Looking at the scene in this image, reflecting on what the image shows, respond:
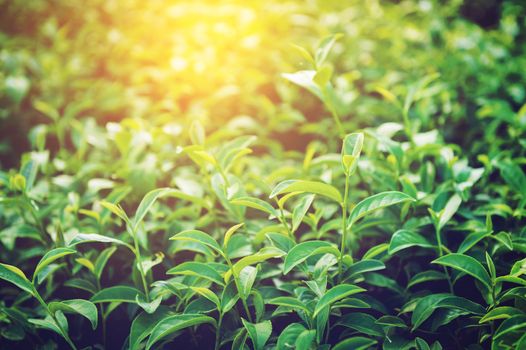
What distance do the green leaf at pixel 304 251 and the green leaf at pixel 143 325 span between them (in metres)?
0.38

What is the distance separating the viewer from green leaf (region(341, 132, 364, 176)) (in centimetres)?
100

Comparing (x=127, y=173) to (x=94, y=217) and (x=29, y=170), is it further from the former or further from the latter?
(x=29, y=170)

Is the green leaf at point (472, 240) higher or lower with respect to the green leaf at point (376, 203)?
lower

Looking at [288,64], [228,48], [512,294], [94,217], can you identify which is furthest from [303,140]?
[512,294]

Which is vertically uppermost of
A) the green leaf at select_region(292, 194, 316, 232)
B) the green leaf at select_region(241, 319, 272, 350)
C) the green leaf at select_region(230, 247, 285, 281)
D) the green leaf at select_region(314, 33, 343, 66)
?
the green leaf at select_region(314, 33, 343, 66)

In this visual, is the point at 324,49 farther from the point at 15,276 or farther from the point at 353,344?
the point at 15,276

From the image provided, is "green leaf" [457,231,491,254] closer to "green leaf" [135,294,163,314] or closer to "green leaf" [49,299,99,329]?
"green leaf" [135,294,163,314]

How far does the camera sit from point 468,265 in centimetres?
106

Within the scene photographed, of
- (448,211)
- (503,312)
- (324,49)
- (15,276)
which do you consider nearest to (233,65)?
(324,49)

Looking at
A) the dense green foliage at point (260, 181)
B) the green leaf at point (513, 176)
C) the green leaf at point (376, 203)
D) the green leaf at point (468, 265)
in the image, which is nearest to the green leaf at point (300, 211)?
the dense green foliage at point (260, 181)

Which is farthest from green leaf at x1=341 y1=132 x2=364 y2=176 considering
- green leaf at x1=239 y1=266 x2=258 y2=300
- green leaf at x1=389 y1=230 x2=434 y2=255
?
green leaf at x1=239 y1=266 x2=258 y2=300

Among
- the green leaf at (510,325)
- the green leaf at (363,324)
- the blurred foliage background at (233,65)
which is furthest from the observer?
the blurred foliage background at (233,65)

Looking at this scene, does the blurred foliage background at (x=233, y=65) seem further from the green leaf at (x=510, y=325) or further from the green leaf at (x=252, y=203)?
the green leaf at (x=510, y=325)

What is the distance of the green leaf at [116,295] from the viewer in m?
1.13
